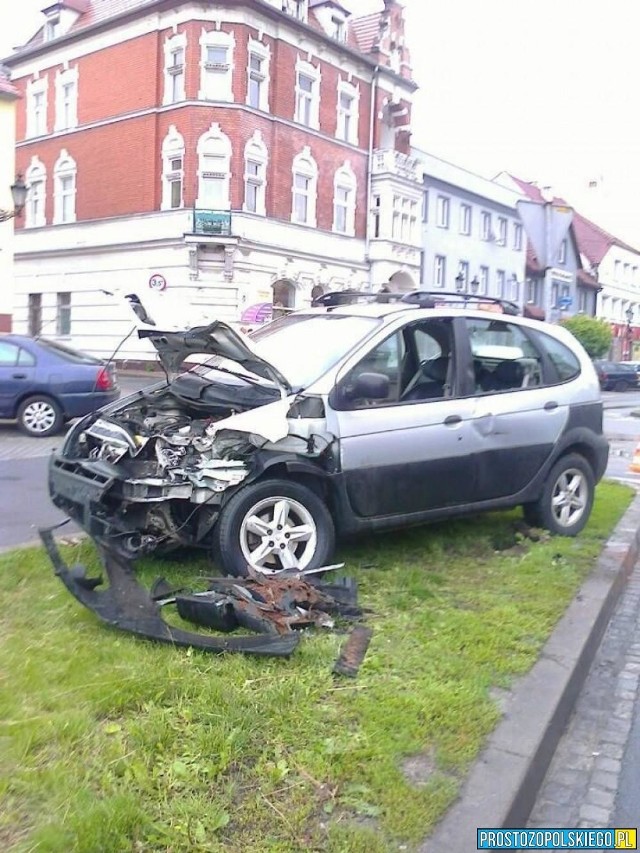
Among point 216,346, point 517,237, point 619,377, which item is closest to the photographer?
point 216,346

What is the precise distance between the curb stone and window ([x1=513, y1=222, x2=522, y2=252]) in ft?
159

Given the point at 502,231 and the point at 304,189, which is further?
the point at 502,231

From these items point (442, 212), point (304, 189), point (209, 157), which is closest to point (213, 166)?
point (209, 157)

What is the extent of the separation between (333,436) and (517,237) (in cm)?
4975

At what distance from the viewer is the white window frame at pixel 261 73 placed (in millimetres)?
30859

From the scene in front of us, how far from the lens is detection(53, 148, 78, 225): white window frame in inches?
1399

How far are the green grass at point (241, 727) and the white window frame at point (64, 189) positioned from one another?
3307cm

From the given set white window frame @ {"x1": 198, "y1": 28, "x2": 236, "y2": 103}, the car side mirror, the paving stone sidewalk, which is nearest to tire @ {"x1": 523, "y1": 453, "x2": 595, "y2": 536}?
the paving stone sidewalk

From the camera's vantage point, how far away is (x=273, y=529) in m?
5.04

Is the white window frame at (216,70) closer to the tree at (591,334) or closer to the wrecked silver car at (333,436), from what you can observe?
the tree at (591,334)

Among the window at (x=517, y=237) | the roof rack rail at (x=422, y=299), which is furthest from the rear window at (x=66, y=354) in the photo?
the window at (x=517, y=237)

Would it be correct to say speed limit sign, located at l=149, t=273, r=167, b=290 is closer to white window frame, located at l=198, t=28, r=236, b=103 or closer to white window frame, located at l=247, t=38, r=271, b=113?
white window frame, located at l=198, t=28, r=236, b=103

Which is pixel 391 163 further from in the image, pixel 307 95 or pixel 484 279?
pixel 484 279

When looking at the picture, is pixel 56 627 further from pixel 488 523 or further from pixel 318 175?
pixel 318 175
